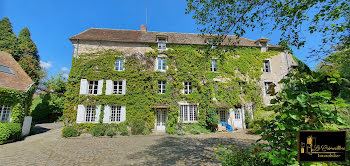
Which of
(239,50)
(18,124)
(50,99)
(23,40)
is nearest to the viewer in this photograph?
(18,124)

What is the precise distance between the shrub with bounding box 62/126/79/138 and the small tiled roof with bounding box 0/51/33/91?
4.31 meters

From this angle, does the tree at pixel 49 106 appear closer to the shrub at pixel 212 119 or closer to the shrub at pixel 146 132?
the shrub at pixel 146 132

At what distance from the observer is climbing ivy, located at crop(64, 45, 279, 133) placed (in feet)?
43.4

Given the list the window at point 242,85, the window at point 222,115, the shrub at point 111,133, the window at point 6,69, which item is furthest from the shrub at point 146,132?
the window at point 6,69

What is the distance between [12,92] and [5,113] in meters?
1.51

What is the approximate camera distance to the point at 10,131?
959 centimetres

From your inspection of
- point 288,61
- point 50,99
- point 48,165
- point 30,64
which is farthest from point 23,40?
point 288,61

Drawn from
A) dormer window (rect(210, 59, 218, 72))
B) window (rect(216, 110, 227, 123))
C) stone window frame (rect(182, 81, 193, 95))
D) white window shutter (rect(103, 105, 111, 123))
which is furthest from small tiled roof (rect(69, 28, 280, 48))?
window (rect(216, 110, 227, 123))

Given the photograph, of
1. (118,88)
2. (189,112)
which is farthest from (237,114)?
A: (118,88)

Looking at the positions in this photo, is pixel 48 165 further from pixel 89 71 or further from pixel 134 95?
pixel 89 71

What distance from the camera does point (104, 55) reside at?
46.1ft

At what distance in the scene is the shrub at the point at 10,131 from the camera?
9138mm

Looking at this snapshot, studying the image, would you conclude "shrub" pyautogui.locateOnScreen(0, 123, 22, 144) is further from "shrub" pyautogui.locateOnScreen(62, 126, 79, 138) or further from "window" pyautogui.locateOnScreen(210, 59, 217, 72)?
"window" pyautogui.locateOnScreen(210, 59, 217, 72)

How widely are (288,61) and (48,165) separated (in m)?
22.0
